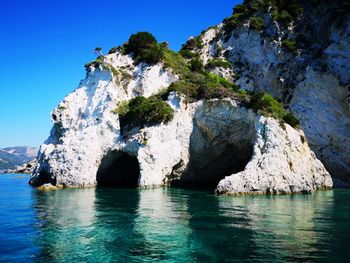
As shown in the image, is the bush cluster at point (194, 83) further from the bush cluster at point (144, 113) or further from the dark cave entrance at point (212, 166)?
the dark cave entrance at point (212, 166)

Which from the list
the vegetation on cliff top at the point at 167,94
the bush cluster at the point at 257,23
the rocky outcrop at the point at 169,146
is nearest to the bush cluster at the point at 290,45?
the bush cluster at the point at 257,23

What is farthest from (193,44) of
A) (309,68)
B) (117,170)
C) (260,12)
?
(117,170)

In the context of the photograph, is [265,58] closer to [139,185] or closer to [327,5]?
[327,5]

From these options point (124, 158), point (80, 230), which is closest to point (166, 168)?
point (124, 158)

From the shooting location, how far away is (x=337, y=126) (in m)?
50.5

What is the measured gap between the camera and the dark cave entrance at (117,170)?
4475 cm

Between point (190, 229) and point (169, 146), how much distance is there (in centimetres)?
2415

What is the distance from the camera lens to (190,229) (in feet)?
60.8

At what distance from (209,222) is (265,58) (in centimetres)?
4562

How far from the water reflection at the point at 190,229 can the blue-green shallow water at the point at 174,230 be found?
0.04m

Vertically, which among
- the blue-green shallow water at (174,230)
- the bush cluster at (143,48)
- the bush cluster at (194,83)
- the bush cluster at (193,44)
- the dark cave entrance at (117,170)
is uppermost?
the bush cluster at (193,44)

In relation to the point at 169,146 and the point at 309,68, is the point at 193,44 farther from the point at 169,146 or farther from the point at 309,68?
the point at 169,146

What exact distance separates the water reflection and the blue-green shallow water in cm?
4

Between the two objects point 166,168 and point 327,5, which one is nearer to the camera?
point 166,168
